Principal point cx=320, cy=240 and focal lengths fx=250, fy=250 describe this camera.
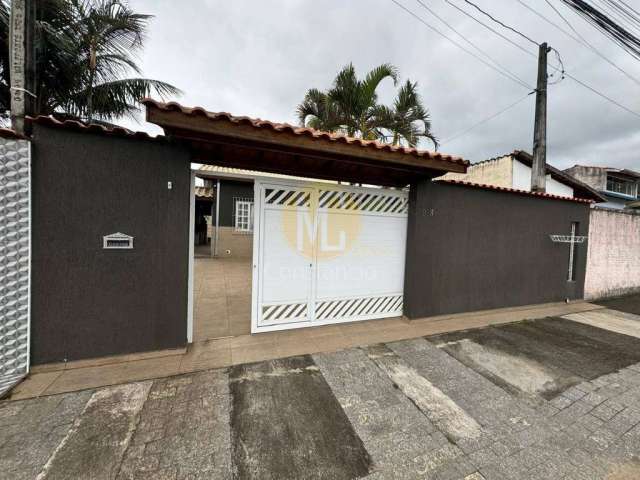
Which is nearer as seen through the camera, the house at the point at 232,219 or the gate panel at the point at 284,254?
the gate panel at the point at 284,254

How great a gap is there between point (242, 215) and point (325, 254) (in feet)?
28.6

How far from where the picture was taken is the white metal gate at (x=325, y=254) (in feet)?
12.6

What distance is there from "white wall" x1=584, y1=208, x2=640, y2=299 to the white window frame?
11.7 meters

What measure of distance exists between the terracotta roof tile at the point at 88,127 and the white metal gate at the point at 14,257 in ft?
0.94

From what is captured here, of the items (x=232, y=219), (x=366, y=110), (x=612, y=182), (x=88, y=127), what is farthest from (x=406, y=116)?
(x=612, y=182)

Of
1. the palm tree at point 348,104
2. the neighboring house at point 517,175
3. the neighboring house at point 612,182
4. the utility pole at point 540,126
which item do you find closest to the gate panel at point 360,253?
the palm tree at point 348,104

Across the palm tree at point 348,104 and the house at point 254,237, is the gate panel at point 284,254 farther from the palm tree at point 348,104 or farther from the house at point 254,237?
the palm tree at point 348,104

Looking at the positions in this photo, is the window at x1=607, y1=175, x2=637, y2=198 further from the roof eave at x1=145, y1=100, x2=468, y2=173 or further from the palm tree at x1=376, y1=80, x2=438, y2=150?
the roof eave at x1=145, y1=100, x2=468, y2=173

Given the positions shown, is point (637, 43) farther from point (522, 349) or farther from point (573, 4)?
point (522, 349)

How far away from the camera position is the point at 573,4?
14.4 ft

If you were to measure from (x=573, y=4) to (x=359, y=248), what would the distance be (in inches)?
225

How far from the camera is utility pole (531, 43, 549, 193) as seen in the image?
6254 mm

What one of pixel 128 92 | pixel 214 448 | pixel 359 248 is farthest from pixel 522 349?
pixel 128 92

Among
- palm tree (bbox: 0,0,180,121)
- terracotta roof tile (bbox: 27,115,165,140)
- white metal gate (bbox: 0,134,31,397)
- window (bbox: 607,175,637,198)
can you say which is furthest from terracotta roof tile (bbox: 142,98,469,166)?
window (bbox: 607,175,637,198)
